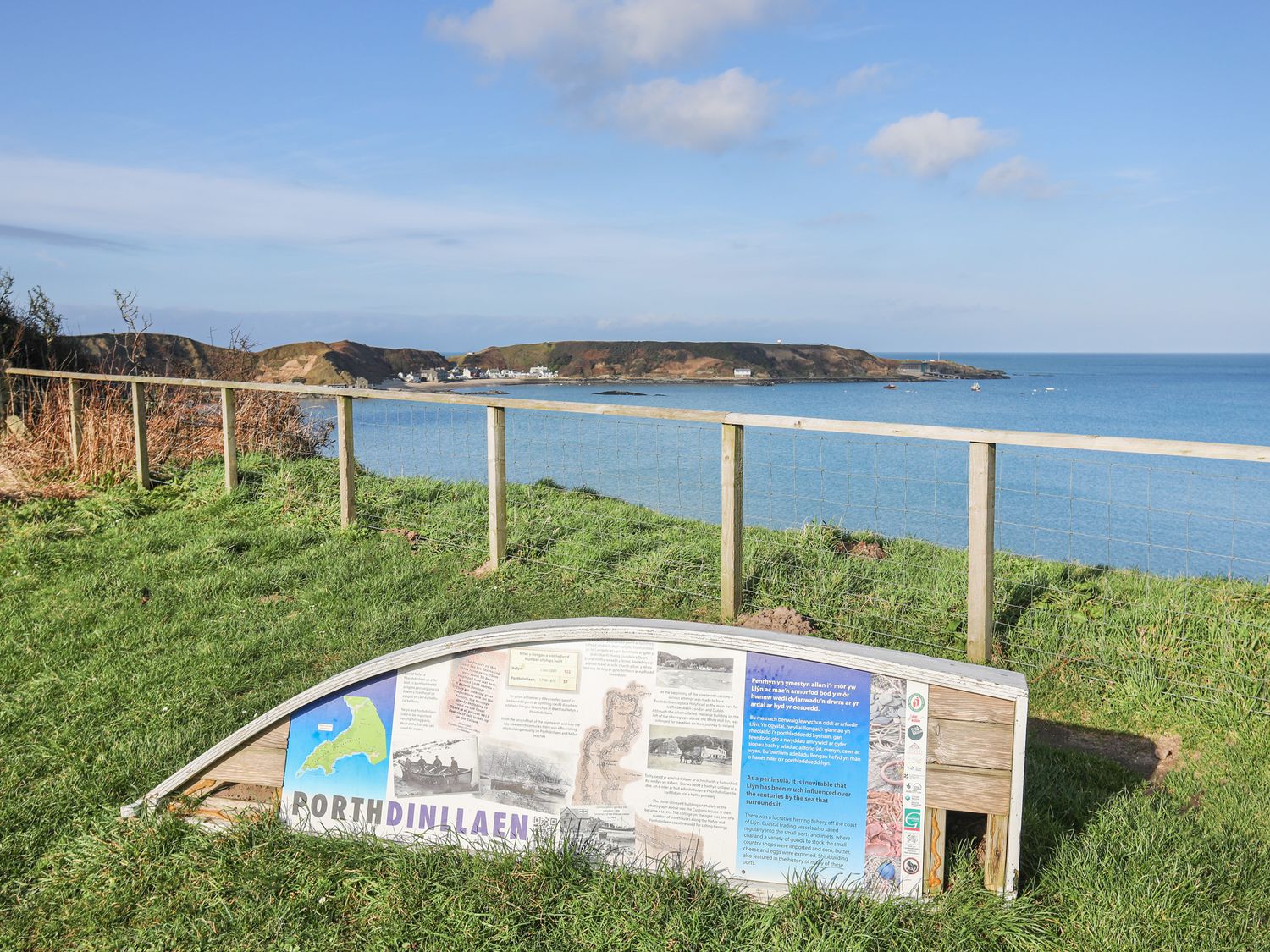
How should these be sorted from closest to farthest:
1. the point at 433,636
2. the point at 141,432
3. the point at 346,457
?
the point at 433,636, the point at 346,457, the point at 141,432

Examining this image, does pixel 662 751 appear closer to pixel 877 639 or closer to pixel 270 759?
pixel 270 759

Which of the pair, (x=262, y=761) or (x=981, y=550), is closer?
(x=262, y=761)

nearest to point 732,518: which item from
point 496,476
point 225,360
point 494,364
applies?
point 496,476

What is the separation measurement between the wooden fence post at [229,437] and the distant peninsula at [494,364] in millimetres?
1136

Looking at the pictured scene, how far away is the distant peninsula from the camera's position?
14.9 meters

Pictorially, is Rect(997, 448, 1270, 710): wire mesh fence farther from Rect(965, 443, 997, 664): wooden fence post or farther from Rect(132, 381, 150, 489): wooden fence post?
Rect(132, 381, 150, 489): wooden fence post

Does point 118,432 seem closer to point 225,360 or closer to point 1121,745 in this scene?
point 225,360

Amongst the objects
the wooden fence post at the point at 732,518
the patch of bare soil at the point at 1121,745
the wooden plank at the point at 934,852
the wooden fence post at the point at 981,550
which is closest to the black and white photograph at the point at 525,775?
the wooden plank at the point at 934,852

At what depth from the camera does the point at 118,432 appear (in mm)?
11414

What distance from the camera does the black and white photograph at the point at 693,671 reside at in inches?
110

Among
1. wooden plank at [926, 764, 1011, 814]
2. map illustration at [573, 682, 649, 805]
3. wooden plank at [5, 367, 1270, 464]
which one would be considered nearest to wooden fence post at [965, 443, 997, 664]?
wooden plank at [5, 367, 1270, 464]

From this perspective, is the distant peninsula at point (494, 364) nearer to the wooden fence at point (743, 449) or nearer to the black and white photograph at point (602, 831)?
the wooden fence at point (743, 449)

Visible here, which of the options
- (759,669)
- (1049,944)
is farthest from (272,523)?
(1049,944)

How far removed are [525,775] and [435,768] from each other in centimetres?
33
